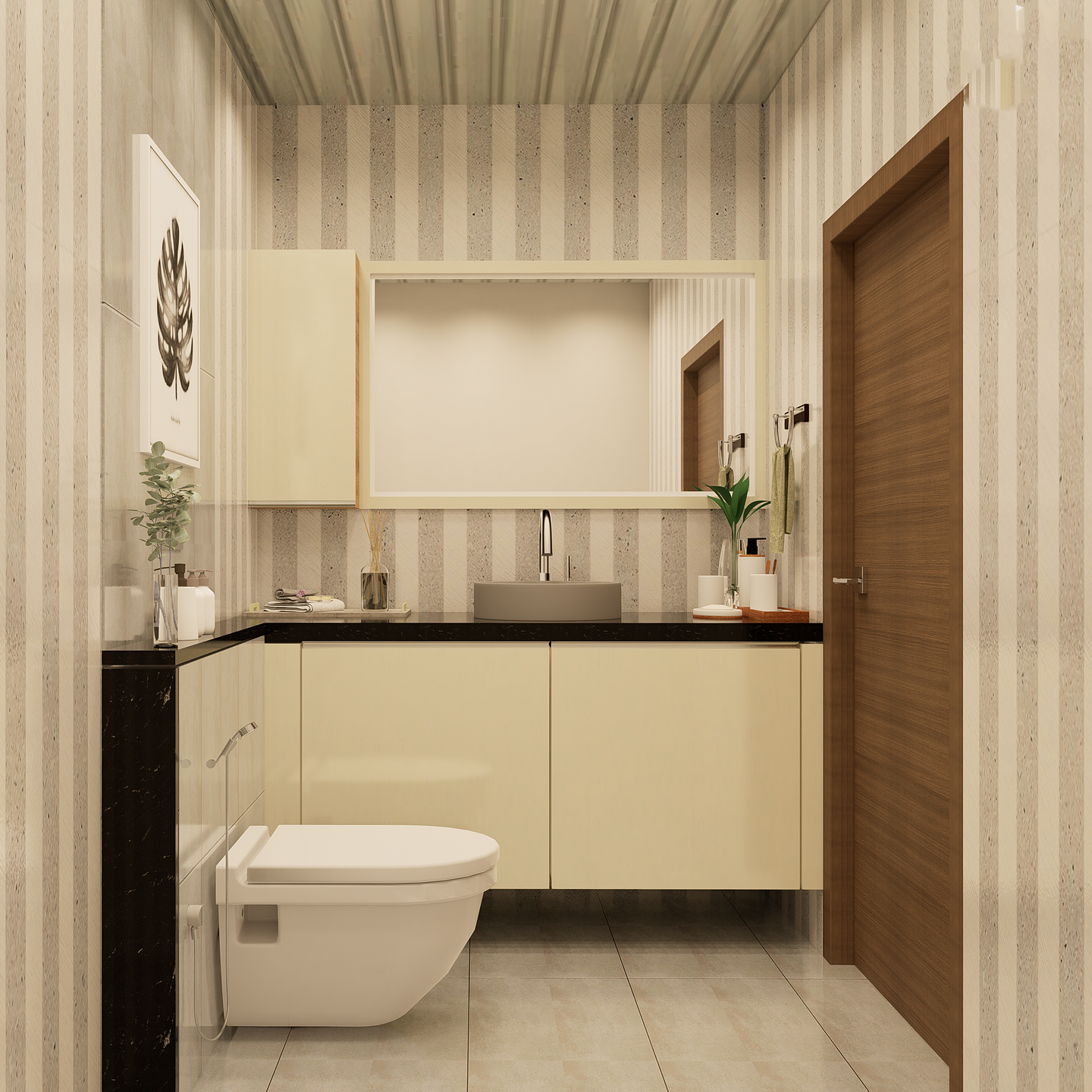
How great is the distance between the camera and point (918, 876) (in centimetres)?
185

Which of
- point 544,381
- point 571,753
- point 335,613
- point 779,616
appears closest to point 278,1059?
point 571,753

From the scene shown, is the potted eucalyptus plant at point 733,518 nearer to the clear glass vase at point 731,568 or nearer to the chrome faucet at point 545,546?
the clear glass vase at point 731,568

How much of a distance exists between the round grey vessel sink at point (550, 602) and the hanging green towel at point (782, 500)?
18.4 inches

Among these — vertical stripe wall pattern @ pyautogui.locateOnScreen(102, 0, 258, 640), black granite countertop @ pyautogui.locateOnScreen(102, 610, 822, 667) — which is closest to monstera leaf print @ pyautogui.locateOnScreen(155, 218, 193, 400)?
vertical stripe wall pattern @ pyautogui.locateOnScreen(102, 0, 258, 640)

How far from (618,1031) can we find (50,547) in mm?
1503

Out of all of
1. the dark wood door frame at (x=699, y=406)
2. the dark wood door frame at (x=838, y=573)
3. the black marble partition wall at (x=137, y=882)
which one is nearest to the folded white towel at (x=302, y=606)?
the black marble partition wall at (x=137, y=882)

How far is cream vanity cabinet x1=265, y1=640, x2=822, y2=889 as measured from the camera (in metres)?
2.24

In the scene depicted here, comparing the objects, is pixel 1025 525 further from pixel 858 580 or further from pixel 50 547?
pixel 50 547

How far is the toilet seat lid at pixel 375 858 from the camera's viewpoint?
5.67ft

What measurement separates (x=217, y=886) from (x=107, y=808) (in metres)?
0.33

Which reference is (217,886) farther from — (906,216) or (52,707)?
(906,216)

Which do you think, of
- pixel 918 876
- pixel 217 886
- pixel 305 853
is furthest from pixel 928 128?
pixel 217 886

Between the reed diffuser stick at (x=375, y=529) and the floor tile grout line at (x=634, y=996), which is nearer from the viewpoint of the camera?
the floor tile grout line at (x=634, y=996)

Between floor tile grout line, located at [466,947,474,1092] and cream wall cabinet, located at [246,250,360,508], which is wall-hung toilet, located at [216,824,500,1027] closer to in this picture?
floor tile grout line, located at [466,947,474,1092]
